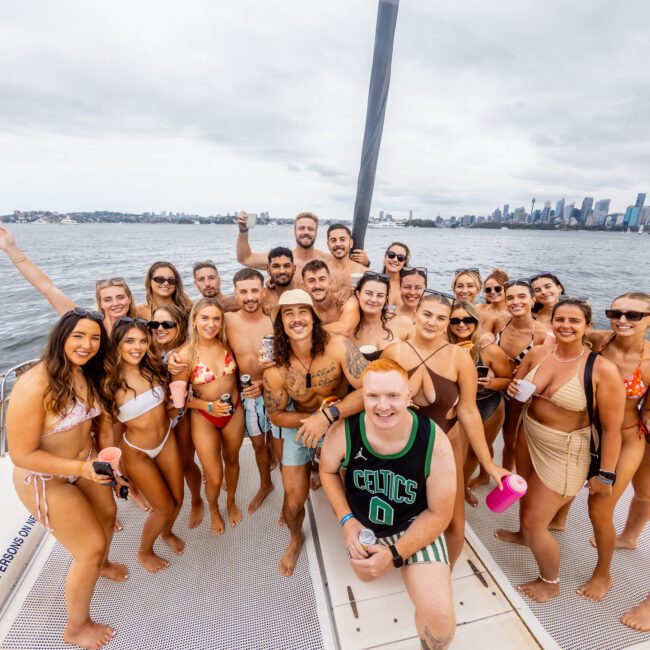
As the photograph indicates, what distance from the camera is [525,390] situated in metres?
2.32

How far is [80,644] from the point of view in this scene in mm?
2107

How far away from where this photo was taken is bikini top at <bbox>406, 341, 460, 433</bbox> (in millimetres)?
2334

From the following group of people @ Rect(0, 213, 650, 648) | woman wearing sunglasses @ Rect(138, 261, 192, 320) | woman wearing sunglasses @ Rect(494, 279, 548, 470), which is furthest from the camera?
woman wearing sunglasses @ Rect(138, 261, 192, 320)

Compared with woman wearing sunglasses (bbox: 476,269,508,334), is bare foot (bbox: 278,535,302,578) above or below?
below

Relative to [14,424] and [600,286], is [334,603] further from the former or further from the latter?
[600,286]

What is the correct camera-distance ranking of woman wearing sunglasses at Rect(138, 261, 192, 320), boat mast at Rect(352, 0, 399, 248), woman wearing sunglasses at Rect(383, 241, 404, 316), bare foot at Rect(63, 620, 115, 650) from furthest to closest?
boat mast at Rect(352, 0, 399, 248) → woman wearing sunglasses at Rect(383, 241, 404, 316) → woman wearing sunglasses at Rect(138, 261, 192, 320) → bare foot at Rect(63, 620, 115, 650)

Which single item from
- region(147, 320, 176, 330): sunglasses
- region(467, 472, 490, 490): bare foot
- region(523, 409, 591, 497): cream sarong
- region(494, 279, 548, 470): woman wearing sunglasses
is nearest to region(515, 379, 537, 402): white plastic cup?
region(523, 409, 591, 497): cream sarong

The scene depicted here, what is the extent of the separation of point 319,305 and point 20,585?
3329 mm

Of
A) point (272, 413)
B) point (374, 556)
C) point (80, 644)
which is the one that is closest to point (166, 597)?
point (80, 644)

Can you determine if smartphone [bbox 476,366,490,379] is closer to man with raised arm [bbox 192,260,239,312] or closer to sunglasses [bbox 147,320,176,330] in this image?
sunglasses [bbox 147,320,176,330]

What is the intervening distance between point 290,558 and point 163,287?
9.08 ft

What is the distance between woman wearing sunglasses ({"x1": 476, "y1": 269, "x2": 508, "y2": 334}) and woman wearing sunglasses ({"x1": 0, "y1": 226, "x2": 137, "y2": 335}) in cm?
390

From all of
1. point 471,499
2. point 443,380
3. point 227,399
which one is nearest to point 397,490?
point 443,380

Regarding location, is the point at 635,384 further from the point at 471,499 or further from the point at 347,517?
the point at 347,517
